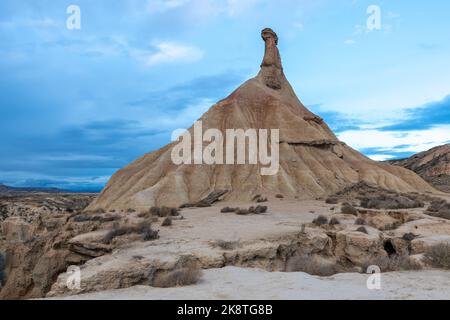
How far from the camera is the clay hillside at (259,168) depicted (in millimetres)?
30297

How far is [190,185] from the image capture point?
102 ft

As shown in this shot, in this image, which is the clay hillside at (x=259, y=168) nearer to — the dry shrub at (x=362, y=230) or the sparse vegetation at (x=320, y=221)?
the sparse vegetation at (x=320, y=221)

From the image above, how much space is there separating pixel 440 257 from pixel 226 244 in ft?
16.5

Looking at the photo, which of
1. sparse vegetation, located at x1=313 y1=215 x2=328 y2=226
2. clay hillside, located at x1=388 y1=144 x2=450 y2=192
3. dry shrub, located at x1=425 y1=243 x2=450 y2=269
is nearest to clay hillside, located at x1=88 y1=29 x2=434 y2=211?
sparse vegetation, located at x1=313 y1=215 x2=328 y2=226

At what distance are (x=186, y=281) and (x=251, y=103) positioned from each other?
120 feet

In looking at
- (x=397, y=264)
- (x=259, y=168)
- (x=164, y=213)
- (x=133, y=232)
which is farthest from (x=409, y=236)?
(x=259, y=168)

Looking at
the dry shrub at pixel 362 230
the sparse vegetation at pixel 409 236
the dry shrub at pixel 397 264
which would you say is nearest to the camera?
the dry shrub at pixel 397 264

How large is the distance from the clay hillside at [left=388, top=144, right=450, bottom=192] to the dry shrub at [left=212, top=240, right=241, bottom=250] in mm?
51961

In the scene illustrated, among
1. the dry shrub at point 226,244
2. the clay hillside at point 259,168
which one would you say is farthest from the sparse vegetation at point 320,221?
the clay hillside at point 259,168

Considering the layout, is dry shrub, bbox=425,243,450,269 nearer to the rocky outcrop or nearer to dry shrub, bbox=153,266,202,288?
dry shrub, bbox=153,266,202,288

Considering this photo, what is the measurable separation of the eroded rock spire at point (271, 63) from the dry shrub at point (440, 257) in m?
41.3
